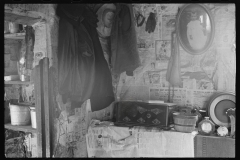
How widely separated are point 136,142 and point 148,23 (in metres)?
1.24

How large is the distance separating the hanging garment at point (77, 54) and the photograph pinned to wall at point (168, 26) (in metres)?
0.75

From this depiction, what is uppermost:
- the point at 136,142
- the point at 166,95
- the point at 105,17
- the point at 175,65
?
the point at 105,17

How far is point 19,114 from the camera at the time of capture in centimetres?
220

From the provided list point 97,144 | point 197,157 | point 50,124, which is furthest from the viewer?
point 97,144

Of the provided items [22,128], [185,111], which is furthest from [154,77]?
[22,128]

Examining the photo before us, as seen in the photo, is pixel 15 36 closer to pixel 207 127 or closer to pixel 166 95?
pixel 166 95

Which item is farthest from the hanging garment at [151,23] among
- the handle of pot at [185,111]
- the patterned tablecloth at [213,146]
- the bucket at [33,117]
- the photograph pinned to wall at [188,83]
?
the bucket at [33,117]

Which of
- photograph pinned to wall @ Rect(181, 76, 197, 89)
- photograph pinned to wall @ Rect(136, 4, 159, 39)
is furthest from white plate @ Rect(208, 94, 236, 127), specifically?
photograph pinned to wall @ Rect(136, 4, 159, 39)

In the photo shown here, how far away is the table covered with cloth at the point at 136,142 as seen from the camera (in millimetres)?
2199

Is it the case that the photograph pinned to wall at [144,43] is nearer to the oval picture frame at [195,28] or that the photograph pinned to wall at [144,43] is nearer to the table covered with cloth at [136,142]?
the oval picture frame at [195,28]

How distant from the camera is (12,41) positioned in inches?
89.0

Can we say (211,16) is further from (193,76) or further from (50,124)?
(50,124)

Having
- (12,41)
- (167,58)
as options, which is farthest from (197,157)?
(12,41)

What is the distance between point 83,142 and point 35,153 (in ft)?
1.56
